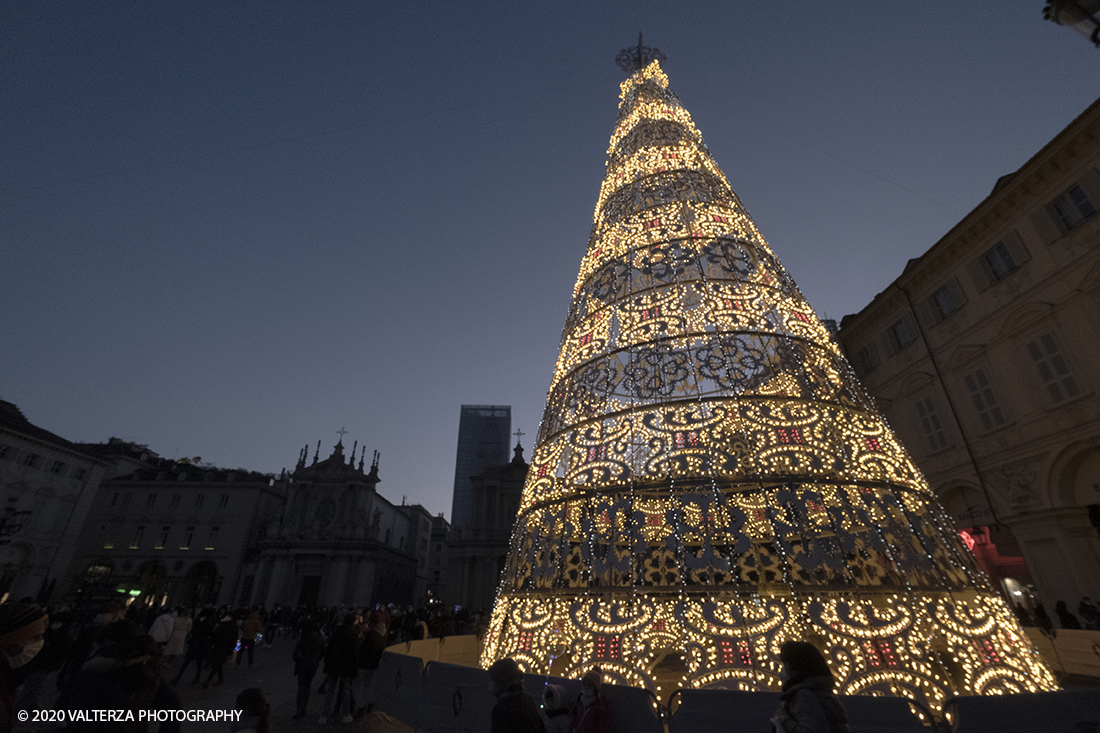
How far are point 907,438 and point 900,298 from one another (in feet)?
15.9

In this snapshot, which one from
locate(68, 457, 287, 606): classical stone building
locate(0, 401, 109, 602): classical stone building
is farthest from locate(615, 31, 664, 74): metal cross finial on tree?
locate(68, 457, 287, 606): classical stone building

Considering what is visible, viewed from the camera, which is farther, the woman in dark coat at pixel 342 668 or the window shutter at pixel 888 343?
the window shutter at pixel 888 343

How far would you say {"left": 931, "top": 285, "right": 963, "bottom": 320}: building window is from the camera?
14711mm

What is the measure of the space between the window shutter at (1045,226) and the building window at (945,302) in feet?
8.51

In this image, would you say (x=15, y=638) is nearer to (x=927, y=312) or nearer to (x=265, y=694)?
(x=265, y=694)

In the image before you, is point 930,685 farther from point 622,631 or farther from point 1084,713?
point 622,631

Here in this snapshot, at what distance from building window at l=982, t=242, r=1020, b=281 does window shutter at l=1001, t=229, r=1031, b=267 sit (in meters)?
0.10

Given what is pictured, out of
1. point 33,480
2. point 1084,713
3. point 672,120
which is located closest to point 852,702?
point 1084,713

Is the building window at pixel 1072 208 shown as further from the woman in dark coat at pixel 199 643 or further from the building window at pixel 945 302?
the woman in dark coat at pixel 199 643

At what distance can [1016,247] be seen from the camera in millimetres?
13055

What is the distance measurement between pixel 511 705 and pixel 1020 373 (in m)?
16.0

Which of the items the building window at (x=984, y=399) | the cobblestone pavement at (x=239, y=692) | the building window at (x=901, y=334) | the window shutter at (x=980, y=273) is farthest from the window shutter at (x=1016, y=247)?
the cobblestone pavement at (x=239, y=692)

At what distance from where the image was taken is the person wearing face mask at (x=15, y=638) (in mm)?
2359

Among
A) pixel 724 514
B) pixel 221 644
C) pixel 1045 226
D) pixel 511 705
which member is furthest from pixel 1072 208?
pixel 221 644
